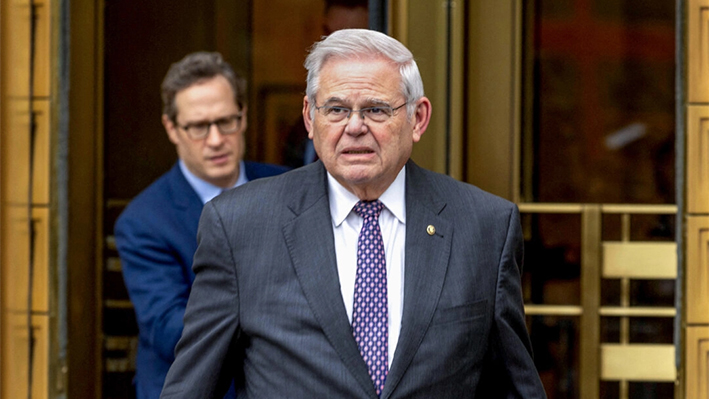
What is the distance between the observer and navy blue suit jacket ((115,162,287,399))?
277 centimetres

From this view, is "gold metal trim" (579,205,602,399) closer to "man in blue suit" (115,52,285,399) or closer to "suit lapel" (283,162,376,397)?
"man in blue suit" (115,52,285,399)

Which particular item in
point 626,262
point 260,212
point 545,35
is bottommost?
point 626,262

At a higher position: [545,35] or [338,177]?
[545,35]

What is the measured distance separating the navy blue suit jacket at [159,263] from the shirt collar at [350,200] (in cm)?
88

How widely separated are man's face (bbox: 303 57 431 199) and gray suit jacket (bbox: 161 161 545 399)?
12 cm

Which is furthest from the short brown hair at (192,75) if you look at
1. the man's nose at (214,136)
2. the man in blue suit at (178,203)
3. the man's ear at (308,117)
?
the man's ear at (308,117)

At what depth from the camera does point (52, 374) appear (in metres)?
3.28

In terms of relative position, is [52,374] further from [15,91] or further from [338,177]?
[338,177]

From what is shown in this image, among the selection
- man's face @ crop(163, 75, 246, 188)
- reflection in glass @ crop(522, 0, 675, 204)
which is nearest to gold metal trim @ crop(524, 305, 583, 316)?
reflection in glass @ crop(522, 0, 675, 204)

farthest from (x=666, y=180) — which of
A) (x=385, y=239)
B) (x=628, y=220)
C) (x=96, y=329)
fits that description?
(x=96, y=329)

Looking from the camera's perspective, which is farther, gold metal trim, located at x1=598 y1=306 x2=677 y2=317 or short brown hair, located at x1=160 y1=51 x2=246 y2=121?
gold metal trim, located at x1=598 y1=306 x2=677 y2=317

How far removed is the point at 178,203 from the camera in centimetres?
300

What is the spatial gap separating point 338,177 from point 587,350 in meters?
1.89

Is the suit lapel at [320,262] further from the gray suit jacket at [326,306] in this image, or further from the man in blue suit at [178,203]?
the man in blue suit at [178,203]
